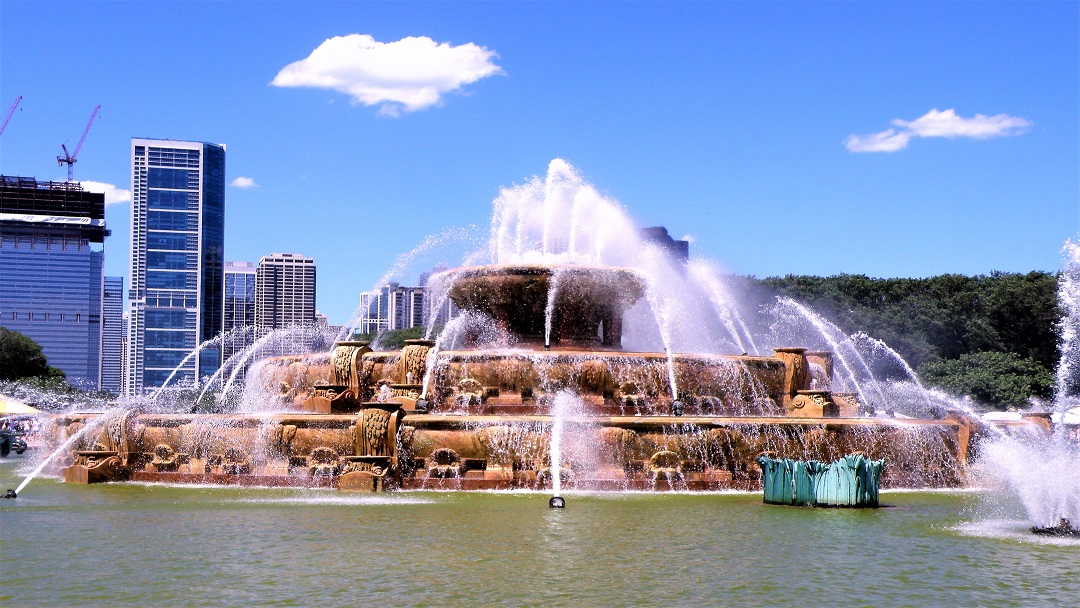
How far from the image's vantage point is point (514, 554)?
13.8m

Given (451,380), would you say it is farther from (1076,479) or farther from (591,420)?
(1076,479)

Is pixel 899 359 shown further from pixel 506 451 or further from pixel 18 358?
pixel 18 358

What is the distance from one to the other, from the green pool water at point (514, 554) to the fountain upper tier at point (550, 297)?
41.7ft

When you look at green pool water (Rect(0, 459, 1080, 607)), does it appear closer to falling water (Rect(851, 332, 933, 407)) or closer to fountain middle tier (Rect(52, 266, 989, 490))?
fountain middle tier (Rect(52, 266, 989, 490))

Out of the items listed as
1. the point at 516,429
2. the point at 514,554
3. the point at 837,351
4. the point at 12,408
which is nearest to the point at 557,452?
the point at 516,429

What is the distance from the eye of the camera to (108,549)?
14070mm

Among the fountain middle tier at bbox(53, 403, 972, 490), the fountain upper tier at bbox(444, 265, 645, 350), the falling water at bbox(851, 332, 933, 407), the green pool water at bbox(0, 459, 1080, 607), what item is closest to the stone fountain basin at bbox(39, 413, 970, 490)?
the fountain middle tier at bbox(53, 403, 972, 490)

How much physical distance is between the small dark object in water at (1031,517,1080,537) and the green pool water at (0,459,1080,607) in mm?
414

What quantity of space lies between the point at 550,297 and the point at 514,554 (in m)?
19.1

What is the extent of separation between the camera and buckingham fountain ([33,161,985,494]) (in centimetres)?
2292

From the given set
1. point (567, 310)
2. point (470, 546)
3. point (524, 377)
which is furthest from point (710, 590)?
point (567, 310)

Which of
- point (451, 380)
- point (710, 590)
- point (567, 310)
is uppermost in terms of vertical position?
point (567, 310)

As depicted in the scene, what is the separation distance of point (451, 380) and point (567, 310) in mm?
6940

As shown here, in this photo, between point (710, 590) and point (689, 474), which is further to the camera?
point (689, 474)
